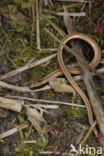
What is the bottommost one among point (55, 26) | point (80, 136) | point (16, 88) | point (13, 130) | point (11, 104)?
point (80, 136)

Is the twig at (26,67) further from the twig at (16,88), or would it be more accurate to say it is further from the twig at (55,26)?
the twig at (55,26)

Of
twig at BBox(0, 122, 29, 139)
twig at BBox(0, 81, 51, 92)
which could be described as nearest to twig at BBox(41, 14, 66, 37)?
twig at BBox(0, 81, 51, 92)

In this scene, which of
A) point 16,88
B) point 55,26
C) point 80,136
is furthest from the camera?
point 55,26

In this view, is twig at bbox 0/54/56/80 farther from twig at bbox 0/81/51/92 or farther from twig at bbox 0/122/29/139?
twig at bbox 0/122/29/139

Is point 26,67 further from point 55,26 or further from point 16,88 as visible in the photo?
point 55,26

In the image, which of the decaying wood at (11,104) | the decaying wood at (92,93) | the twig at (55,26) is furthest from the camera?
the twig at (55,26)

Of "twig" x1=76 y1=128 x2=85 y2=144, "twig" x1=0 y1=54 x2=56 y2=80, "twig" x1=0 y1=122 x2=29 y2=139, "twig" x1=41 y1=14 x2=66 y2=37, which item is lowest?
"twig" x1=76 y1=128 x2=85 y2=144

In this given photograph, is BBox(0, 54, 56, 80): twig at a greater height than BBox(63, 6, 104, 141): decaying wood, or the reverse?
BBox(0, 54, 56, 80): twig

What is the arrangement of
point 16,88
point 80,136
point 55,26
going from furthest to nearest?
point 55,26
point 16,88
point 80,136

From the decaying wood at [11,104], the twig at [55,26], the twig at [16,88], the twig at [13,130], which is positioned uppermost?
the twig at [55,26]

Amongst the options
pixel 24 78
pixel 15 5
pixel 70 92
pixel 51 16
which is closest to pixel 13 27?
pixel 15 5

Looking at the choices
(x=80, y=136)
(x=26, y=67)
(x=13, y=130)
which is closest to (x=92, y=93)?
(x=80, y=136)

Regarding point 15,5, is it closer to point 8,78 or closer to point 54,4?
point 54,4

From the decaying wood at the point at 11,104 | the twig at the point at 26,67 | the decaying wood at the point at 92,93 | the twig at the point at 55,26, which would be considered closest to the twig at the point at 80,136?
the decaying wood at the point at 92,93
